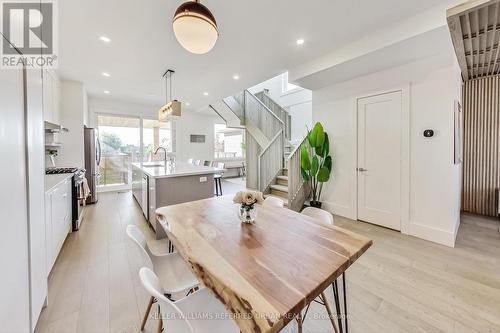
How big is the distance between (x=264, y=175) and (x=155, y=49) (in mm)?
3378

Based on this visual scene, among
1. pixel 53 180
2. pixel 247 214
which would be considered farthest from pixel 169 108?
pixel 247 214

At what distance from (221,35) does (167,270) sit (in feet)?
9.36

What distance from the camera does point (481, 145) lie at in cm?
395

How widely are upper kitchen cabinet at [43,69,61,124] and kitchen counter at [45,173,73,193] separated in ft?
4.01

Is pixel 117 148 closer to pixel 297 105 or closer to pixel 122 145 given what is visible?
pixel 122 145

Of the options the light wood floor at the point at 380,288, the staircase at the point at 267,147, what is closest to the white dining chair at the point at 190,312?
the light wood floor at the point at 380,288

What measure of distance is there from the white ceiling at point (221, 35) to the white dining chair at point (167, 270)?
93.7 inches

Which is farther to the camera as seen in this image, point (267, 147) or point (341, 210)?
point (267, 147)

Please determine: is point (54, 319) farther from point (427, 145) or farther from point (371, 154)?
point (427, 145)

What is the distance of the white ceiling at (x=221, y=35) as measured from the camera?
221cm

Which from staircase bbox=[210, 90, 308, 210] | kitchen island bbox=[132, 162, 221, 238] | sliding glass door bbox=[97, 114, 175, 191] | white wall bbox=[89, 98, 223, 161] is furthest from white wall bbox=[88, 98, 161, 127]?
kitchen island bbox=[132, 162, 221, 238]

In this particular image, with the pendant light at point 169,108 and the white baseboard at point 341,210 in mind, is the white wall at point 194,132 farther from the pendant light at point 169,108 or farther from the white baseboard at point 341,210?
the white baseboard at point 341,210

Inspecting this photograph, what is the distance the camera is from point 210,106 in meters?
6.92

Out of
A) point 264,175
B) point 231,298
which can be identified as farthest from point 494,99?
point 231,298
